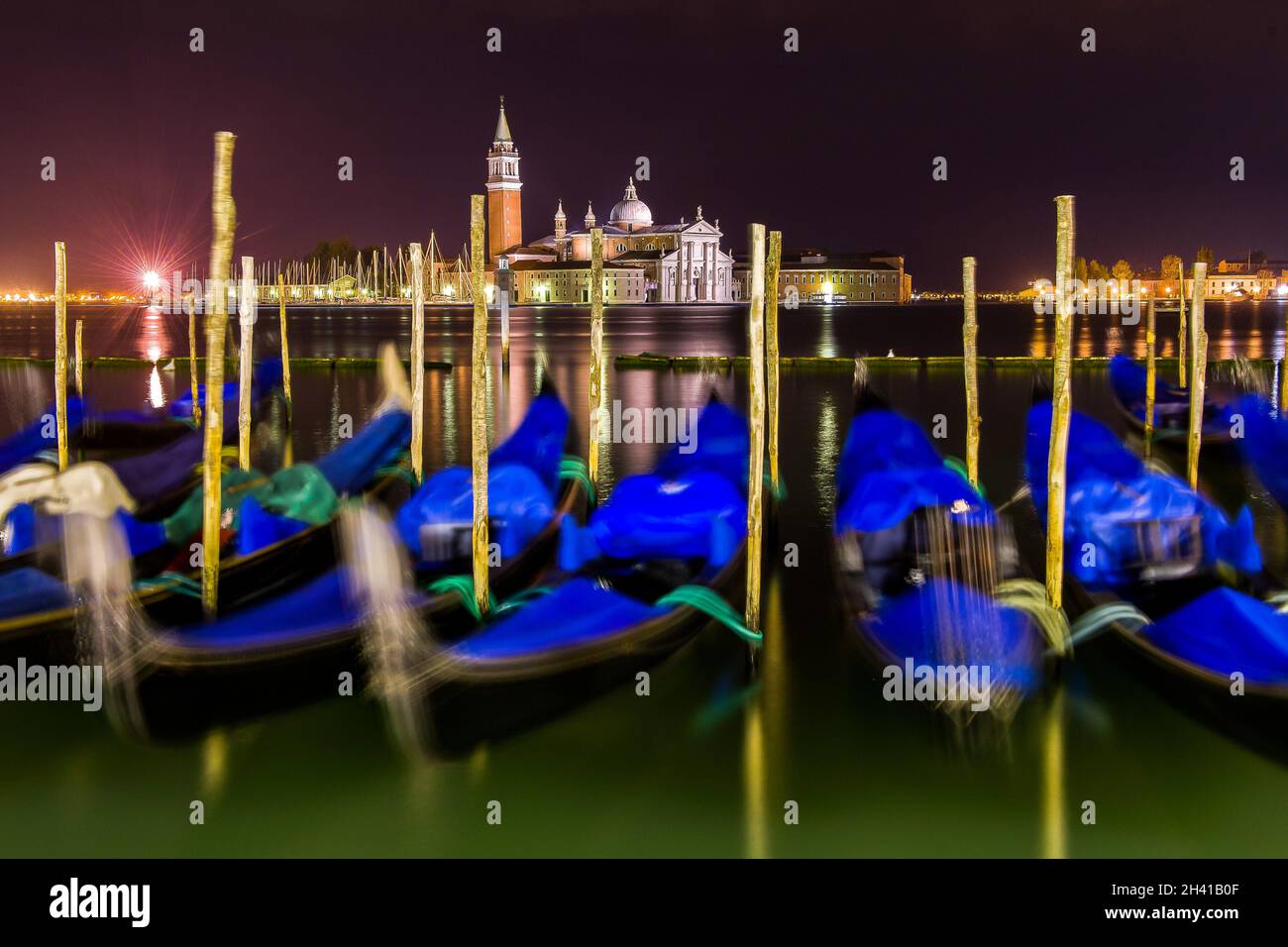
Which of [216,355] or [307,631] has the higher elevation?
[216,355]

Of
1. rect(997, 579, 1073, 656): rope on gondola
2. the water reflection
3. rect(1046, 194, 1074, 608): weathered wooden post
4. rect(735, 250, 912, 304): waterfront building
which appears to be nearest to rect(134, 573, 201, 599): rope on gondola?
rect(997, 579, 1073, 656): rope on gondola

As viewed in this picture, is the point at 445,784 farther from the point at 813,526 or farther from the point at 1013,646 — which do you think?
the point at 813,526

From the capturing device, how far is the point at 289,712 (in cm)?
552

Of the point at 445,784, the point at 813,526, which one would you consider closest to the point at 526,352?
the point at 813,526

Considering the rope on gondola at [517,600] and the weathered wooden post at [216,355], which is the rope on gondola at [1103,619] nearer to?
the rope on gondola at [517,600]

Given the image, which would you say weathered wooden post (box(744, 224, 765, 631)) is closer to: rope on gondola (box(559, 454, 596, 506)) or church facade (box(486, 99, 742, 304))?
rope on gondola (box(559, 454, 596, 506))

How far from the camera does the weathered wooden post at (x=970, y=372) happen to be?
9.37 meters

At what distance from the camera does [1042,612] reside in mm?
6004

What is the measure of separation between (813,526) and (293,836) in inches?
212

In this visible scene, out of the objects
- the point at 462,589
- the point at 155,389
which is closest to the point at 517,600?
the point at 462,589

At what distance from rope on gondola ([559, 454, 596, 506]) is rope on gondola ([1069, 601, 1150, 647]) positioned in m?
4.13

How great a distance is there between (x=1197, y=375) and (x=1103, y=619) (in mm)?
4804

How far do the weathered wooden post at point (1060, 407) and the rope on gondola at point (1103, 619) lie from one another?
20cm

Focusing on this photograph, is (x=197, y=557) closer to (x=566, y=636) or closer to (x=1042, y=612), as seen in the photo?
(x=566, y=636)
